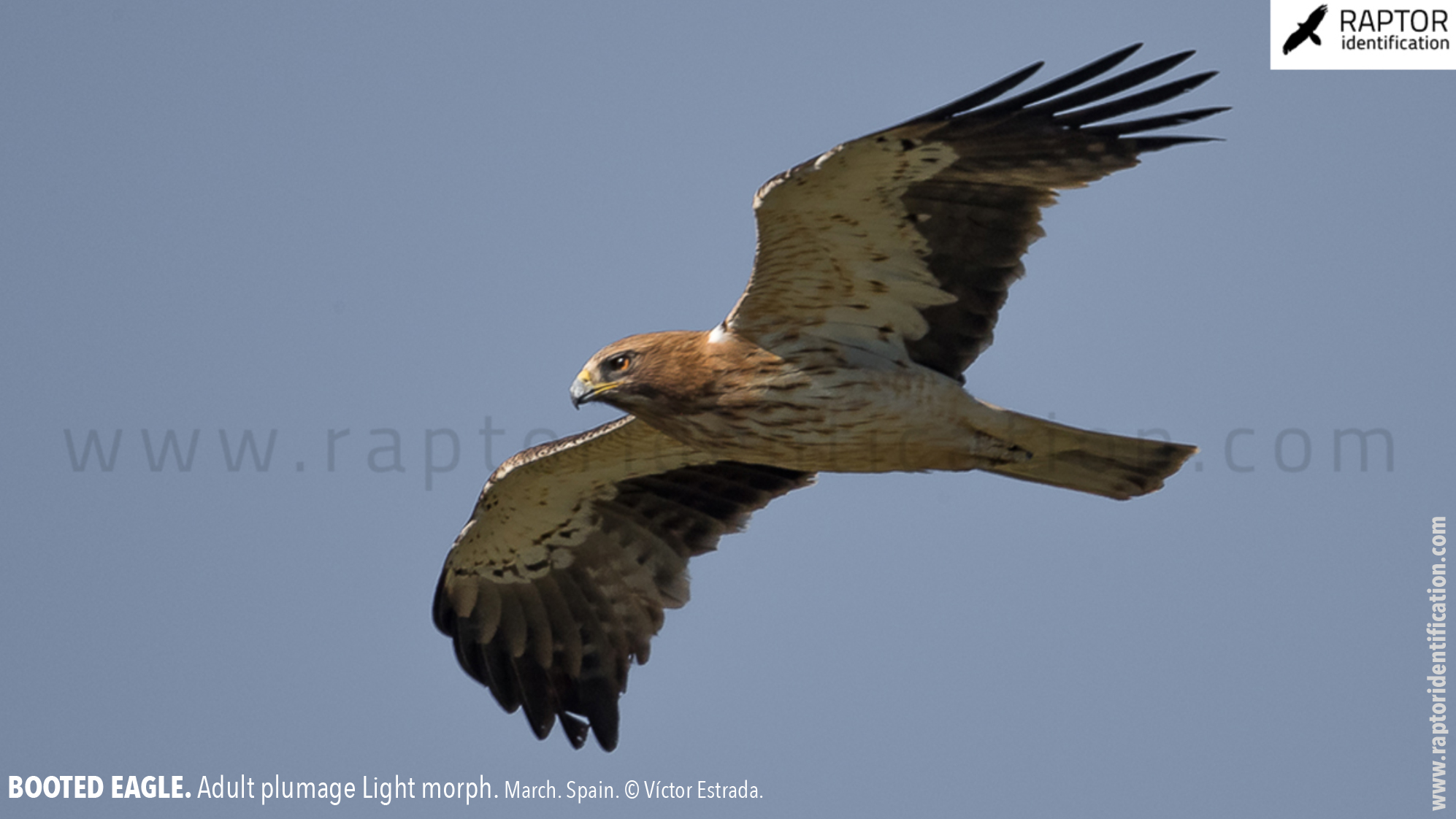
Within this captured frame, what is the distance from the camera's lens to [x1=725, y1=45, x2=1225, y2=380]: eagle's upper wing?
853cm

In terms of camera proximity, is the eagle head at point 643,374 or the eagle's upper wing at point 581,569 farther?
the eagle's upper wing at point 581,569

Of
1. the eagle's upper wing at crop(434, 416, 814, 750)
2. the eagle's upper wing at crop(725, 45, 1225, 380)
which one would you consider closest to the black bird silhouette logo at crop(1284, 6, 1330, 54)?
the eagle's upper wing at crop(725, 45, 1225, 380)

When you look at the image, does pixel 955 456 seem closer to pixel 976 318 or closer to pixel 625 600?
pixel 976 318

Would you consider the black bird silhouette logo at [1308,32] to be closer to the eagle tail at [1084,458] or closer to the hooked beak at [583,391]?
the eagle tail at [1084,458]

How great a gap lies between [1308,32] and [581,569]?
7272 mm

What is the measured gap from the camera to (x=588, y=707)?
37.7ft

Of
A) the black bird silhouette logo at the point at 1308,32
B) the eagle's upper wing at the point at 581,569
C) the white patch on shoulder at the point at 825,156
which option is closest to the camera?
the white patch on shoulder at the point at 825,156

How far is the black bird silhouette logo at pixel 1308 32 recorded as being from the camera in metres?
12.8

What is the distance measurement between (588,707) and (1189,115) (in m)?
5.96

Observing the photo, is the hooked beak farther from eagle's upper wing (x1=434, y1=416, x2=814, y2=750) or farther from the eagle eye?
eagle's upper wing (x1=434, y1=416, x2=814, y2=750)

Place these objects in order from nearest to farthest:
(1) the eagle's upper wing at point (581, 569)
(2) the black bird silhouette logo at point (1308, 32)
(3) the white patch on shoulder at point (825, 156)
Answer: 1. (3) the white patch on shoulder at point (825, 156)
2. (1) the eagle's upper wing at point (581, 569)
3. (2) the black bird silhouette logo at point (1308, 32)

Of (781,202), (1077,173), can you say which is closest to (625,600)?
(781,202)

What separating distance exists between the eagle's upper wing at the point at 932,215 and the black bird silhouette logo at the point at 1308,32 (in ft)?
16.3

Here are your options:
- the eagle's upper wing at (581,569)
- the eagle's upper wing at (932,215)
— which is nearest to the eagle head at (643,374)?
the eagle's upper wing at (932,215)
